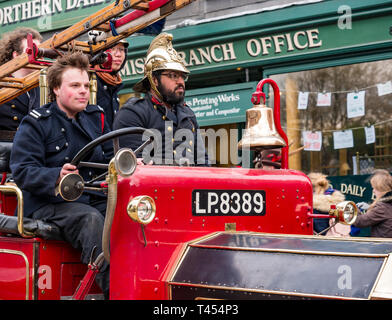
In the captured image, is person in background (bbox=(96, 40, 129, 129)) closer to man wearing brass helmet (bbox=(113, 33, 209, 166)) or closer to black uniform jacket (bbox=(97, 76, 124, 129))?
black uniform jacket (bbox=(97, 76, 124, 129))

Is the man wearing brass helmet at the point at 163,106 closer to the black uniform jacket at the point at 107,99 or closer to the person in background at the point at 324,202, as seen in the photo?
the black uniform jacket at the point at 107,99

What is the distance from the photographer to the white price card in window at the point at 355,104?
868 centimetres

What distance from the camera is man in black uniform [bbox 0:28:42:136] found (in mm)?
5125

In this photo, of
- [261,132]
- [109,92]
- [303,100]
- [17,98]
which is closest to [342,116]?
[303,100]

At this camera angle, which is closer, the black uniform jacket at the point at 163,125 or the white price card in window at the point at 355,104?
the black uniform jacket at the point at 163,125

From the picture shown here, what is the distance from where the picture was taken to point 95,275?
323cm

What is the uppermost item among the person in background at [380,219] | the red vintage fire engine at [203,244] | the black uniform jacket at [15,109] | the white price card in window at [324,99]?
the white price card in window at [324,99]

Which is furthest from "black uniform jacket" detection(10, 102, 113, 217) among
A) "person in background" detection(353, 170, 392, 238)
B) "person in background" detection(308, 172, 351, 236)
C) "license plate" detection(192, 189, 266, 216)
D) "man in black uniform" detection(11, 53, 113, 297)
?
"person in background" detection(353, 170, 392, 238)

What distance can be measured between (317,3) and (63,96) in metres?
6.08

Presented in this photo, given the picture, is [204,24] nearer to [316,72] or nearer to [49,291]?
[316,72]

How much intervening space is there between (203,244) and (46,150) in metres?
1.26

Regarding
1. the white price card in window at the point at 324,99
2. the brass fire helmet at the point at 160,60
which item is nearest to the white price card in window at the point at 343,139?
the white price card in window at the point at 324,99

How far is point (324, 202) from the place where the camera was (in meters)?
7.14

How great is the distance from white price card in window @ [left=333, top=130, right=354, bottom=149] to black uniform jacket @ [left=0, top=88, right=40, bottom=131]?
191 inches
